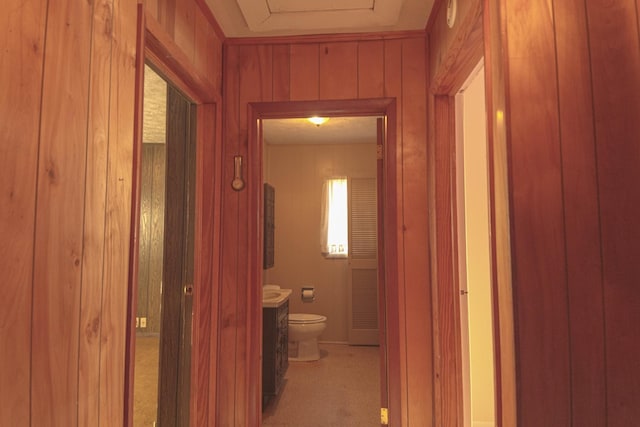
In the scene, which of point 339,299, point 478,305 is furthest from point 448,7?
point 339,299

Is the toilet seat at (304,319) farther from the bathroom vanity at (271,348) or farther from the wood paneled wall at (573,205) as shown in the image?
the wood paneled wall at (573,205)

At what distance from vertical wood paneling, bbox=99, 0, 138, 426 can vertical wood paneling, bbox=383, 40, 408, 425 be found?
1.28 m

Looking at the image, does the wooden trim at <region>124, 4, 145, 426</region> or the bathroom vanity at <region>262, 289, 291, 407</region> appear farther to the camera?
the bathroom vanity at <region>262, 289, 291, 407</region>

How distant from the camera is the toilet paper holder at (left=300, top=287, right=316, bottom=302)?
4.34 m

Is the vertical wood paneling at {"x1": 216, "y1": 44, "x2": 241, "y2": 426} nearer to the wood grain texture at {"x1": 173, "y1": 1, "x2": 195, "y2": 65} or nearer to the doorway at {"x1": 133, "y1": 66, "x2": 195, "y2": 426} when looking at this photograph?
the doorway at {"x1": 133, "y1": 66, "x2": 195, "y2": 426}

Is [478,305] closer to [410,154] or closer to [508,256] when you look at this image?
[410,154]

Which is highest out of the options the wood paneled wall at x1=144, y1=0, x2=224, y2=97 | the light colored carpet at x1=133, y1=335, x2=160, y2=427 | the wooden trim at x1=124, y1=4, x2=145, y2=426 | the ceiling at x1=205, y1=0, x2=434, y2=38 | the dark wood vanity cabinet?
the ceiling at x1=205, y1=0, x2=434, y2=38

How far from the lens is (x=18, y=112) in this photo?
758mm

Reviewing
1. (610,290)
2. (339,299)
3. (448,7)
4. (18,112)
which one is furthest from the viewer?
(339,299)

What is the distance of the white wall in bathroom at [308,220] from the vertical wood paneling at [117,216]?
339 centimetres

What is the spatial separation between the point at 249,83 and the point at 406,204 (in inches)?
43.2

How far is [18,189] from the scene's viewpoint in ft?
2.48

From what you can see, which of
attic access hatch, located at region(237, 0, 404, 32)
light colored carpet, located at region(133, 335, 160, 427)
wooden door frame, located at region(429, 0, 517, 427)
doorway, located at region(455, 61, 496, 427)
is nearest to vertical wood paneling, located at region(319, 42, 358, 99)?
attic access hatch, located at region(237, 0, 404, 32)

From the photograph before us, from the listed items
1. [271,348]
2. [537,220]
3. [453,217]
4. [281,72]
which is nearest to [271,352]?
[271,348]
